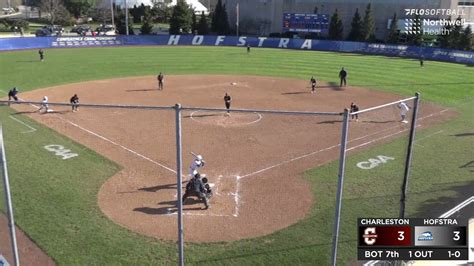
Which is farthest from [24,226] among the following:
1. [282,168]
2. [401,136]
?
[401,136]

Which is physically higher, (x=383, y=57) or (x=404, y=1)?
(x=404, y=1)

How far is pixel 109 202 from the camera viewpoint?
13336 millimetres

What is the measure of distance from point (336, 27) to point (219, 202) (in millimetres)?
62519

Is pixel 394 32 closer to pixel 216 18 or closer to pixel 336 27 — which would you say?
pixel 336 27

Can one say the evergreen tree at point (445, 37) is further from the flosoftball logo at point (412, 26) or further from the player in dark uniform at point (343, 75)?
the player in dark uniform at point (343, 75)

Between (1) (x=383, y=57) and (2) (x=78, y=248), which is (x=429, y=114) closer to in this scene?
(2) (x=78, y=248)

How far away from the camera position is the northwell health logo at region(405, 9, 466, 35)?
6144 cm

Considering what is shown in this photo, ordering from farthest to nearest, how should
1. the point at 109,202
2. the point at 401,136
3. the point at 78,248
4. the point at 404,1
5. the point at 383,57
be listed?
the point at 404,1 < the point at 383,57 < the point at 401,136 < the point at 109,202 < the point at 78,248

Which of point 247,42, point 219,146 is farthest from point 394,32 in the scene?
point 219,146

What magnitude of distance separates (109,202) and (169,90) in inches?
749

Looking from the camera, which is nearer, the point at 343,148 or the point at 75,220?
the point at 343,148

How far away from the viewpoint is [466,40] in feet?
187
